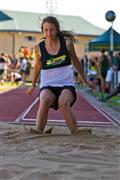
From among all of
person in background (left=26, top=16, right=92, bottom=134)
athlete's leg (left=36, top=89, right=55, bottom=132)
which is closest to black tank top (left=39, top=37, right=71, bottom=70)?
person in background (left=26, top=16, right=92, bottom=134)

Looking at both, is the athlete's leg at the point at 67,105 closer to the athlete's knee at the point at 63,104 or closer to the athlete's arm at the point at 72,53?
the athlete's knee at the point at 63,104

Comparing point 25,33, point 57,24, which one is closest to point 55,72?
point 57,24

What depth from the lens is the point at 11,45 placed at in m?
67.3

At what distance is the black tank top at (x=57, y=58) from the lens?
852 cm

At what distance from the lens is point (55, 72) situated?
27.8ft

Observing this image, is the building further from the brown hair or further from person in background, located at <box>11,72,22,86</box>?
the brown hair

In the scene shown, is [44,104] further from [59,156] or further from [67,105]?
[59,156]

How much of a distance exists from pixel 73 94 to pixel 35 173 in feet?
9.61

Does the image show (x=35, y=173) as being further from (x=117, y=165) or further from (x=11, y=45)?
(x=11, y=45)

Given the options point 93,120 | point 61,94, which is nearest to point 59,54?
point 61,94

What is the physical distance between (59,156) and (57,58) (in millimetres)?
2256

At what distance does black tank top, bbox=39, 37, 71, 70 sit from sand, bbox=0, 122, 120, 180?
985mm

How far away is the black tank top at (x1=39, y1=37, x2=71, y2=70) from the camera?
8.52m

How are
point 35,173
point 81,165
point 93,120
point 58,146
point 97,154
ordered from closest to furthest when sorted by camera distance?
point 35,173, point 81,165, point 97,154, point 58,146, point 93,120
